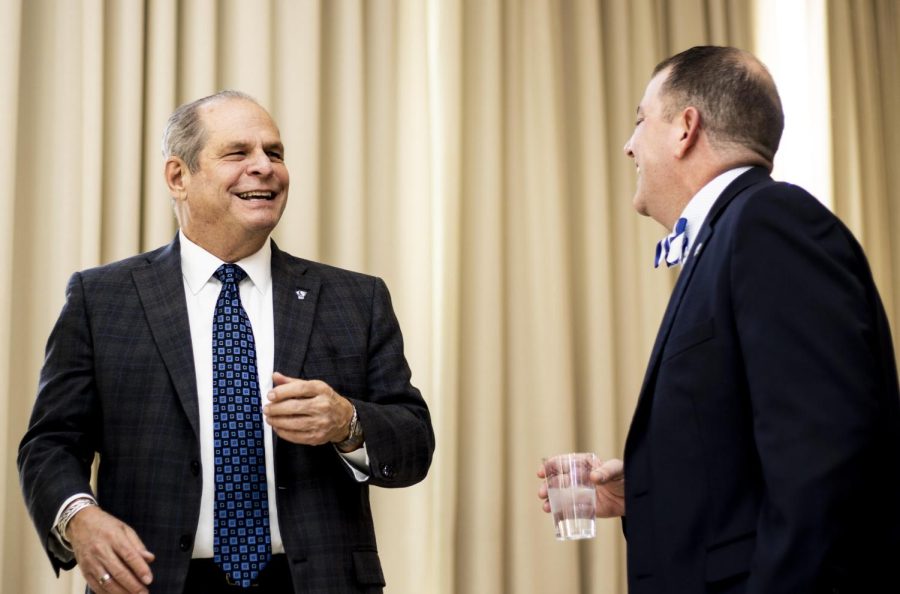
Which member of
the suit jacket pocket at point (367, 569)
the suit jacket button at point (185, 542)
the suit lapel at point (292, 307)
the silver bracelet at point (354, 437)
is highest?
the suit lapel at point (292, 307)

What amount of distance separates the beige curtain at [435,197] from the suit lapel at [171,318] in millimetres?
691

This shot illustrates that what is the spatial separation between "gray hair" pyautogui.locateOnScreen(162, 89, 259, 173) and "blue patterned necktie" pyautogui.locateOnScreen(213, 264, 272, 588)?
15.8 inches

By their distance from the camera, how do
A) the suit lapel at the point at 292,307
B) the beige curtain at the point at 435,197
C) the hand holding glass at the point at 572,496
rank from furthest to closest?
the beige curtain at the point at 435,197 → the suit lapel at the point at 292,307 → the hand holding glass at the point at 572,496

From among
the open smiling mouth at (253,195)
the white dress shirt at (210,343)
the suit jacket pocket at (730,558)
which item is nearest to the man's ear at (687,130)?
the suit jacket pocket at (730,558)

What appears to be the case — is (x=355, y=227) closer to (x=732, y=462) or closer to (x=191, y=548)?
(x=191, y=548)

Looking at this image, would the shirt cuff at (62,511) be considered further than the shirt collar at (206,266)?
No

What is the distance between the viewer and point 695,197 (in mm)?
2045

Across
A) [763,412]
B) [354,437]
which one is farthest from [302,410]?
[763,412]

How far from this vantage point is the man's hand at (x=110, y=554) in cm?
199

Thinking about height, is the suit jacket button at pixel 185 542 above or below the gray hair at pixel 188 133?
below

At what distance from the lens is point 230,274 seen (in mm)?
2477

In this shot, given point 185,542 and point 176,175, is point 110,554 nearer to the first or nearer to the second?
point 185,542

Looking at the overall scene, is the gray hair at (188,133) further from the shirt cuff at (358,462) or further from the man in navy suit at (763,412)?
the man in navy suit at (763,412)

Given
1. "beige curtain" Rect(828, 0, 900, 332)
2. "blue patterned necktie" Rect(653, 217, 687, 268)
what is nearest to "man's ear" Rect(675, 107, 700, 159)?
"blue patterned necktie" Rect(653, 217, 687, 268)
